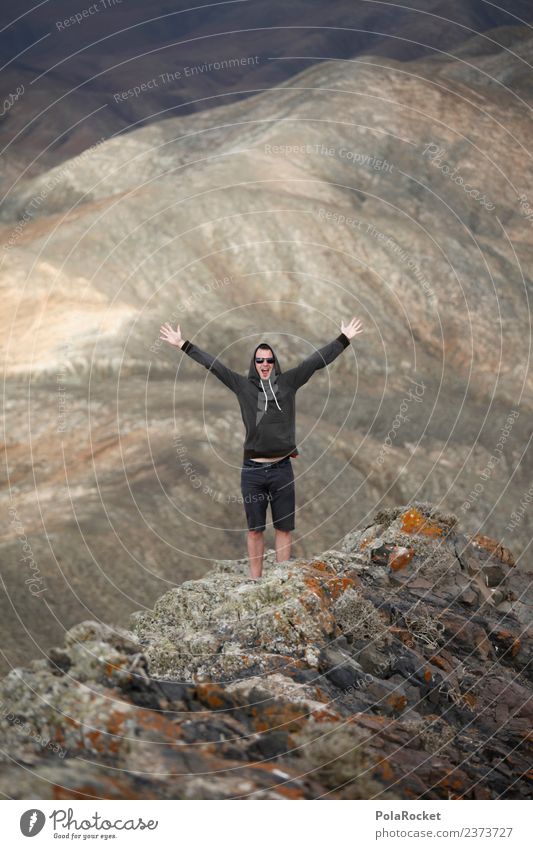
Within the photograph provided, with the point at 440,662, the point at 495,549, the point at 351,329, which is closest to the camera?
the point at 440,662

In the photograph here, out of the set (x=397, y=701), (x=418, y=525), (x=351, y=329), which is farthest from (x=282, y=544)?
(x=351, y=329)

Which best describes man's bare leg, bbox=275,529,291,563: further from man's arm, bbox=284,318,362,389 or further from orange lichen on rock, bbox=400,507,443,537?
orange lichen on rock, bbox=400,507,443,537

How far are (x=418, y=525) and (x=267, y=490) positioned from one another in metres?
3.67

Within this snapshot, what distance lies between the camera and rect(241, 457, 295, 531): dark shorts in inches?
545

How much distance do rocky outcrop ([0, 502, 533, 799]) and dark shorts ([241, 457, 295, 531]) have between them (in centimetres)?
81

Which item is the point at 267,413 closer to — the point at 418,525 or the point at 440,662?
the point at 440,662

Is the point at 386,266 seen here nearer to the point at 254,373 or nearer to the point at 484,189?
the point at 484,189

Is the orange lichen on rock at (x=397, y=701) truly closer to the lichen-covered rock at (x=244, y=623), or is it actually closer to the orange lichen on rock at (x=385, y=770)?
the lichen-covered rock at (x=244, y=623)

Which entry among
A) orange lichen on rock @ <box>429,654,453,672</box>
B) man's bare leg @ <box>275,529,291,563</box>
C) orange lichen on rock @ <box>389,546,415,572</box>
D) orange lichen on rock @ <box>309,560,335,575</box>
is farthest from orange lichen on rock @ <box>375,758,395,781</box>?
orange lichen on rock @ <box>389,546,415,572</box>

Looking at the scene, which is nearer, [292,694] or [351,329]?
[292,694]

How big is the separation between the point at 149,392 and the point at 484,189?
2384 cm

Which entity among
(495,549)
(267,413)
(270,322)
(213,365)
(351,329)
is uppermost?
(270,322)

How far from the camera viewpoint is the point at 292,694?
11391 millimetres

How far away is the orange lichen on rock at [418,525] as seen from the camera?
1636 centimetres
